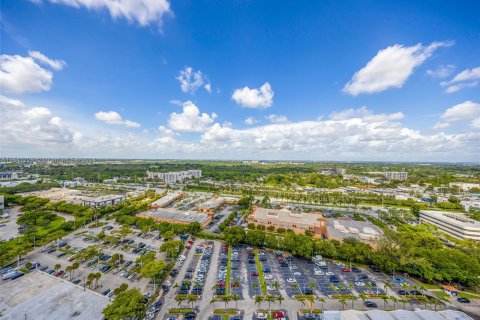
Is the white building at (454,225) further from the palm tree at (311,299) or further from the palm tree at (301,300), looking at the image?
the palm tree at (301,300)

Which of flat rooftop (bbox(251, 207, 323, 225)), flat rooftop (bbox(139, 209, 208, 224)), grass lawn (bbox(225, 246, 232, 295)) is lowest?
grass lawn (bbox(225, 246, 232, 295))

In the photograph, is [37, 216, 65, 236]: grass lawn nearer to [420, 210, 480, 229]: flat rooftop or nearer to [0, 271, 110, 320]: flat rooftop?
[0, 271, 110, 320]: flat rooftop

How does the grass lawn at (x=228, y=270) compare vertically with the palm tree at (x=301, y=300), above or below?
above

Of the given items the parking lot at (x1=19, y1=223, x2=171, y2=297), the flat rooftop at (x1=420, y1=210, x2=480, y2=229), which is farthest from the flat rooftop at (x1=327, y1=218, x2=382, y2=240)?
the parking lot at (x1=19, y1=223, x2=171, y2=297)

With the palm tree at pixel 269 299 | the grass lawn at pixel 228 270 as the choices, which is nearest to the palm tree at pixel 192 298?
the grass lawn at pixel 228 270

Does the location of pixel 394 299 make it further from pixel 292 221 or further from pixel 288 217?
pixel 288 217

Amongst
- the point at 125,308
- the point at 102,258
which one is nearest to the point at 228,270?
the point at 125,308
